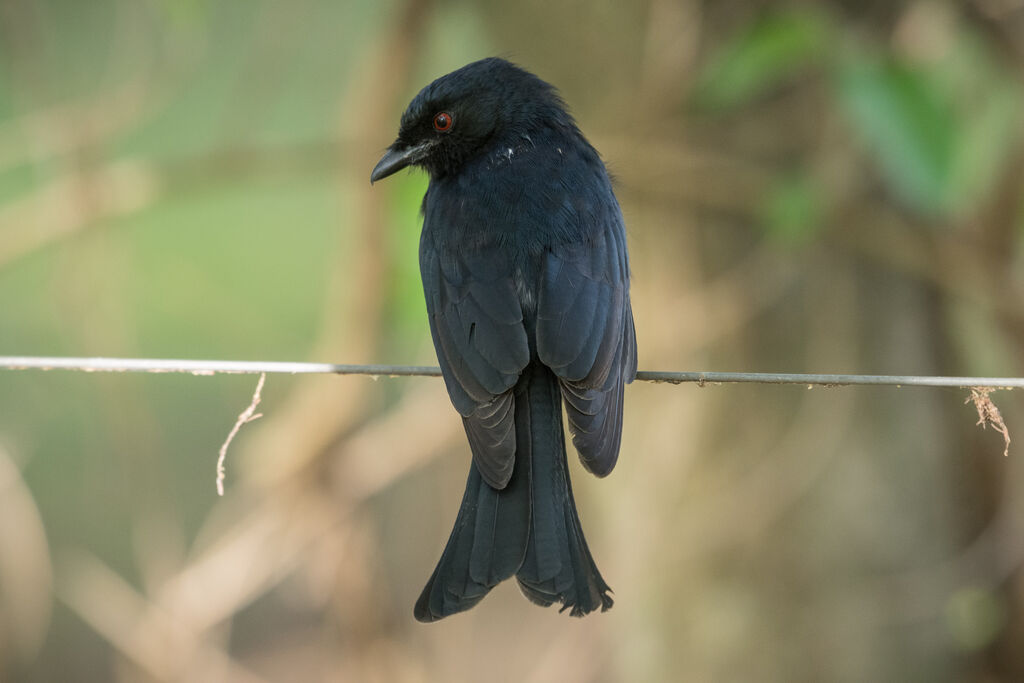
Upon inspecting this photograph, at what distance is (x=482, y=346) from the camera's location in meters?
2.48

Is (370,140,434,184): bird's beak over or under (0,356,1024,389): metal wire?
over

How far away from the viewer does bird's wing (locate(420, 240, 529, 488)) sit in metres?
2.40

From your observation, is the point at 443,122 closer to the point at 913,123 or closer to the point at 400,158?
the point at 400,158

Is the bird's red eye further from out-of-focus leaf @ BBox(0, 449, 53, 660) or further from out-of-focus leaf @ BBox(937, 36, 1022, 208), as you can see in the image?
out-of-focus leaf @ BBox(0, 449, 53, 660)

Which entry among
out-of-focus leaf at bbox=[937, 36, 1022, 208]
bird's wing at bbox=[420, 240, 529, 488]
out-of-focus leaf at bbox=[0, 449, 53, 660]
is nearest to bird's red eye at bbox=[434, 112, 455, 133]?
bird's wing at bbox=[420, 240, 529, 488]

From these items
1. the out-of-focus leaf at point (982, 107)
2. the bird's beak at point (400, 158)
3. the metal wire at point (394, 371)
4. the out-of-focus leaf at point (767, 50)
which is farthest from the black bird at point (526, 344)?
the out-of-focus leaf at point (982, 107)

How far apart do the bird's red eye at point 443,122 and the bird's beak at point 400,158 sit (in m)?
0.04

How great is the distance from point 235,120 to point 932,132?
272 centimetres

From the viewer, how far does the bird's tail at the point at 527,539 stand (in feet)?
7.39

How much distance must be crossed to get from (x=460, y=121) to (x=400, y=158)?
0.20 metres

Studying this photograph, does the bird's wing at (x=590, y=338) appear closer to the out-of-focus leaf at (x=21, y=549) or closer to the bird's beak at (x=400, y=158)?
the bird's beak at (x=400, y=158)

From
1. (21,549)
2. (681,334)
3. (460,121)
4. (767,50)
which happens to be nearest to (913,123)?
(767,50)

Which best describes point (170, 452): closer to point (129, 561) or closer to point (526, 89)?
point (129, 561)

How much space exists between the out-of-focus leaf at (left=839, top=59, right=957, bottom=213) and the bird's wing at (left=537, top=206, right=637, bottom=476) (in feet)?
2.84
